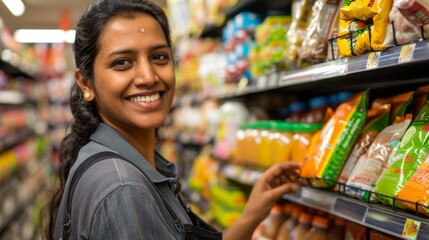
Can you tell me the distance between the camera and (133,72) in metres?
1.49

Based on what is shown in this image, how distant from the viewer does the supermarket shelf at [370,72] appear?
128cm

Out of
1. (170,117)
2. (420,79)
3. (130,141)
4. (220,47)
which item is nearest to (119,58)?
(130,141)

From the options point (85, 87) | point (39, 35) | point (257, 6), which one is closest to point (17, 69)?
point (257, 6)

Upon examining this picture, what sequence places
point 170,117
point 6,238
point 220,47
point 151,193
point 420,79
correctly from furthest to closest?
point 170,117
point 6,238
point 220,47
point 420,79
point 151,193

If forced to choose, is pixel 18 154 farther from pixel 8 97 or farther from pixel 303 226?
pixel 303 226

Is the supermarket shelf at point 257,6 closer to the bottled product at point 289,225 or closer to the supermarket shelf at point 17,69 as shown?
the bottled product at point 289,225

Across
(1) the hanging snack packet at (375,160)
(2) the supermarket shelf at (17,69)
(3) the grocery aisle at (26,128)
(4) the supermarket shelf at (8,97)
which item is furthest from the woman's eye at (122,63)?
(2) the supermarket shelf at (17,69)

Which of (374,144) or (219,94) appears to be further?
(219,94)

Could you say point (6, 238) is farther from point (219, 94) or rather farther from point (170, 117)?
point (219, 94)

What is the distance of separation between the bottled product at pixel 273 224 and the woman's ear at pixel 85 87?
1.13 meters

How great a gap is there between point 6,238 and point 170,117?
2.08 metres

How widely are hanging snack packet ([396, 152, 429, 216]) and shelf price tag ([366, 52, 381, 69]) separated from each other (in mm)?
287

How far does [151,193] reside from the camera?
1.31 metres

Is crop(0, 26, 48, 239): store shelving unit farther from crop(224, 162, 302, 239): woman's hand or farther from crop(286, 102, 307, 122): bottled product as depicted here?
crop(224, 162, 302, 239): woman's hand
